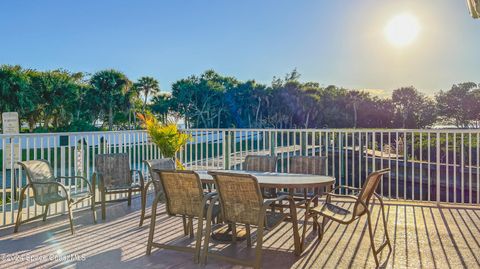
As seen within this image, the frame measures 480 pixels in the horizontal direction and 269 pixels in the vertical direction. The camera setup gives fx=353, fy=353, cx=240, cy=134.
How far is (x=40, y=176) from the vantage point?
4.12 metres

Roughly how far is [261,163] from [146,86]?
2795cm

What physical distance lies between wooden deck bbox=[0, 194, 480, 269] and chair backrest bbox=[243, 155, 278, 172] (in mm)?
737

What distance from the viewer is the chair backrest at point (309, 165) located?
423 cm

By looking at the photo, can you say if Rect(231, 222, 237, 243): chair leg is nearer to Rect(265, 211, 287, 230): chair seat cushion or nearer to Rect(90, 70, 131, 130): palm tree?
Rect(265, 211, 287, 230): chair seat cushion

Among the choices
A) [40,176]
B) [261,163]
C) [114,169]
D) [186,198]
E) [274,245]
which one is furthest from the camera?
[114,169]

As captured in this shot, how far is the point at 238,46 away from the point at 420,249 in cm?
1673

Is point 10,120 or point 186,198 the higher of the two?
point 10,120

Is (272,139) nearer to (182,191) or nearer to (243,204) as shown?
(182,191)

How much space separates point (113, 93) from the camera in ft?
85.7

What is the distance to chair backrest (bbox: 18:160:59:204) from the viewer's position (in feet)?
12.9

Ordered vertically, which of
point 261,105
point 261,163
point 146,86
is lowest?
point 261,163

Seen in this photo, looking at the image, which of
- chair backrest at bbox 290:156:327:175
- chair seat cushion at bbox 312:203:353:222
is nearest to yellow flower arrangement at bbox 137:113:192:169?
chair backrest at bbox 290:156:327:175

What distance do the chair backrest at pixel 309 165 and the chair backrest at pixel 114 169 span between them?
241 centimetres

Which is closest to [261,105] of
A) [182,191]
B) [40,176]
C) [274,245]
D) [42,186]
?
[40,176]
